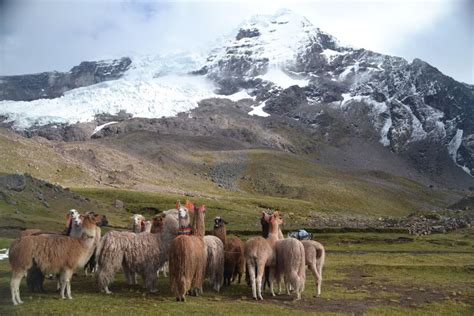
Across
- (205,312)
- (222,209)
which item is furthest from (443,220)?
(205,312)

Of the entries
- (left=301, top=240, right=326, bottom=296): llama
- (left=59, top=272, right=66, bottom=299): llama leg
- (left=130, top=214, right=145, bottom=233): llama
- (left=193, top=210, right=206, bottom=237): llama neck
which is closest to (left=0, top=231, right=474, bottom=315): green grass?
(left=59, top=272, right=66, bottom=299): llama leg

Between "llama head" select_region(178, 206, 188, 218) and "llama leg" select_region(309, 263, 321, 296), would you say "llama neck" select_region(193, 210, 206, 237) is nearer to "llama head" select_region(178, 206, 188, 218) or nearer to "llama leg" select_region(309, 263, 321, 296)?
"llama head" select_region(178, 206, 188, 218)

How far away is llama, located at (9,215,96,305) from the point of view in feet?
52.2

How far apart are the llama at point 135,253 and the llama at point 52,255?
0.84 meters

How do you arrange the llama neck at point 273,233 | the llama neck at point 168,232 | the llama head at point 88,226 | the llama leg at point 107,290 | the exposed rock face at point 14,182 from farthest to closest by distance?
the exposed rock face at point 14,182, the llama neck at point 273,233, the llama neck at point 168,232, the llama head at point 88,226, the llama leg at point 107,290

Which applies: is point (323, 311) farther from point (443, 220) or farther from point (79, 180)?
point (79, 180)

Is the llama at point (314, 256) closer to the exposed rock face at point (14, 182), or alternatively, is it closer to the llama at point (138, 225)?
the llama at point (138, 225)

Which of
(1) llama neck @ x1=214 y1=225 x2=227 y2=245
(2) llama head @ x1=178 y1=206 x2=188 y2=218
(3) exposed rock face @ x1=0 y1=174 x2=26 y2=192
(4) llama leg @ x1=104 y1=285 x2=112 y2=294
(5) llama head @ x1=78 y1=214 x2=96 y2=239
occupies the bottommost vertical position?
(4) llama leg @ x1=104 y1=285 x2=112 y2=294

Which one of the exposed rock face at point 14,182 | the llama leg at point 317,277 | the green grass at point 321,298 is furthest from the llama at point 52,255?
the exposed rock face at point 14,182

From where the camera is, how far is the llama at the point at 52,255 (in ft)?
52.2

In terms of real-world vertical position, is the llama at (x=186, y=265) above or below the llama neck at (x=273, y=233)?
below

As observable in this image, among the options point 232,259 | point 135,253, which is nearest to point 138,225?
point 135,253

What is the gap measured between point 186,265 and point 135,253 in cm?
288

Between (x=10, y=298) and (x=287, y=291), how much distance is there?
10.7 metres
